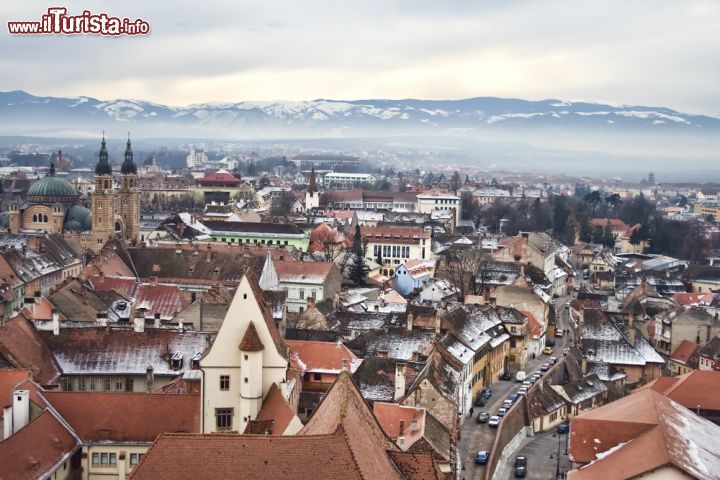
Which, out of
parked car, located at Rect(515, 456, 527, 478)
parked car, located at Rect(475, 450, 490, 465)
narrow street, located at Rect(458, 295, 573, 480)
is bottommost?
parked car, located at Rect(515, 456, 527, 478)

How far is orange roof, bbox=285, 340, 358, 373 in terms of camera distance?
186ft

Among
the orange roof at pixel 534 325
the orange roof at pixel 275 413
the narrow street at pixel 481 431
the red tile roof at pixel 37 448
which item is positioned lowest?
the narrow street at pixel 481 431

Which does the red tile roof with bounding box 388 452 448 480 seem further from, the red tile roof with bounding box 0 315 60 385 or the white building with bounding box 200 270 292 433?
the red tile roof with bounding box 0 315 60 385

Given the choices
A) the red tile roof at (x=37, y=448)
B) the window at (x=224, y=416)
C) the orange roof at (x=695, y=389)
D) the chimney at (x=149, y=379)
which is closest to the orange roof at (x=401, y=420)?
the window at (x=224, y=416)

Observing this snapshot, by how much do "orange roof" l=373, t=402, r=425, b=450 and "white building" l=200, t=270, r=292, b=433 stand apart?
19.2 ft

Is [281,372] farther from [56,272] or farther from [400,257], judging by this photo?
[400,257]

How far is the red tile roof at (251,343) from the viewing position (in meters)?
41.7

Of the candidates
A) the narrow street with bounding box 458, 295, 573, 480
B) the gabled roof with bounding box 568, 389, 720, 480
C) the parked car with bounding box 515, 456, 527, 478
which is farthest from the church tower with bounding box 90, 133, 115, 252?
the gabled roof with bounding box 568, 389, 720, 480

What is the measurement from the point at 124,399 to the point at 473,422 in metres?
25.9

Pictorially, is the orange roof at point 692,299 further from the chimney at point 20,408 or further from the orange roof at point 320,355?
the chimney at point 20,408

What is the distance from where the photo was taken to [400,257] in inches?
5217

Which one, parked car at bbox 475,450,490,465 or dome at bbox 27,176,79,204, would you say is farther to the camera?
dome at bbox 27,176,79,204

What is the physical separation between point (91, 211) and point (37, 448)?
93916mm

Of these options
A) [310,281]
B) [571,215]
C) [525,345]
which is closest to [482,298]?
[525,345]
